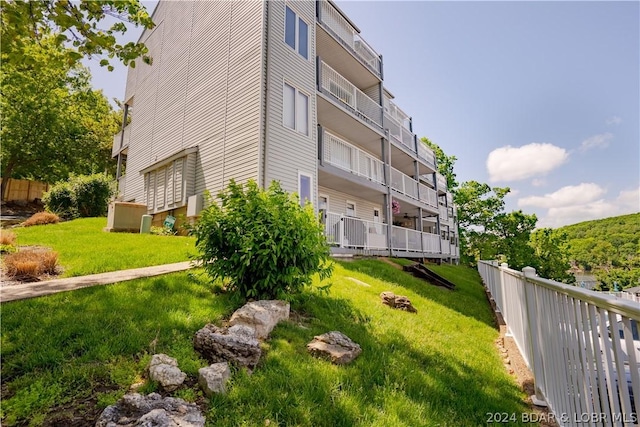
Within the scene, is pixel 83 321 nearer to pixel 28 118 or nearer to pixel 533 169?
pixel 28 118

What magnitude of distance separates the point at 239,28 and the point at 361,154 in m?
6.89

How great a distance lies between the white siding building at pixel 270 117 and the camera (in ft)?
34.0

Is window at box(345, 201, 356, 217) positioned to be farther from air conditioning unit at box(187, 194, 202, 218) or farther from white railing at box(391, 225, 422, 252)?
air conditioning unit at box(187, 194, 202, 218)

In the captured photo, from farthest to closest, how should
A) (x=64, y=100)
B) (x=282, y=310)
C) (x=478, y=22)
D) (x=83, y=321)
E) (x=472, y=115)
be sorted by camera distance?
(x=64, y=100)
(x=472, y=115)
(x=478, y=22)
(x=282, y=310)
(x=83, y=321)

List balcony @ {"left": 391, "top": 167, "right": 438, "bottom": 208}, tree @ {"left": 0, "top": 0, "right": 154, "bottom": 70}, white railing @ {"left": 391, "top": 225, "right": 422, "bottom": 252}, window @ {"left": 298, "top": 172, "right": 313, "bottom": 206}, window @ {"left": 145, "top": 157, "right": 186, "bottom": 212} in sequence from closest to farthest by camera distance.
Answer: tree @ {"left": 0, "top": 0, "right": 154, "bottom": 70} < window @ {"left": 298, "top": 172, "right": 313, "bottom": 206} < window @ {"left": 145, "top": 157, "right": 186, "bottom": 212} < white railing @ {"left": 391, "top": 225, "right": 422, "bottom": 252} < balcony @ {"left": 391, "top": 167, "right": 438, "bottom": 208}

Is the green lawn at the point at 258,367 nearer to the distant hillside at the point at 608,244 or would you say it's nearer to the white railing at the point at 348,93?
the white railing at the point at 348,93

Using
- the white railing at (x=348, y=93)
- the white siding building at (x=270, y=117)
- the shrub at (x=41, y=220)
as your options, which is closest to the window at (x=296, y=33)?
the white siding building at (x=270, y=117)

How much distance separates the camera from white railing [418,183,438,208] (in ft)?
63.1

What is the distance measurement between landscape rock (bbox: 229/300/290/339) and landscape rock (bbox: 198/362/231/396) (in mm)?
804

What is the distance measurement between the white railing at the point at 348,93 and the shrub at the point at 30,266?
34.1 feet

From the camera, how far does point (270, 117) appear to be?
32.8 ft

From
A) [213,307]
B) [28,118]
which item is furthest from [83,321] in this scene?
[28,118]

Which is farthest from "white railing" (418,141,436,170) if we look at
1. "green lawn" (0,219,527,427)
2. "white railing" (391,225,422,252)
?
"green lawn" (0,219,527,427)

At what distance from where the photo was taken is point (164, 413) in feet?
6.33
